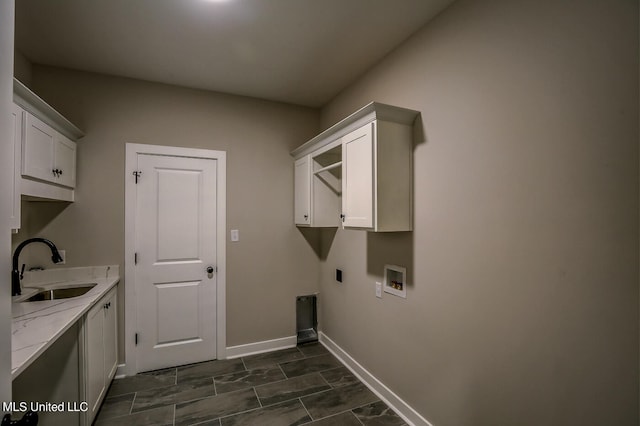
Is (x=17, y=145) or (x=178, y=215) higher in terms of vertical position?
(x=17, y=145)

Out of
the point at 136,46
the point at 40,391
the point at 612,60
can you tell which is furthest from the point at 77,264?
the point at 612,60

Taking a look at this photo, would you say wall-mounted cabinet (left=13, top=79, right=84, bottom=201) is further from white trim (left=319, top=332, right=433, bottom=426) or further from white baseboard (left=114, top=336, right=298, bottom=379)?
white trim (left=319, top=332, right=433, bottom=426)

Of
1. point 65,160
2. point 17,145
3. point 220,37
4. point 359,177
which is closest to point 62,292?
point 65,160

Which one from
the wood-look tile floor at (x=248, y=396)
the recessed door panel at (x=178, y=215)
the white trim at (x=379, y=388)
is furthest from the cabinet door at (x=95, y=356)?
the white trim at (x=379, y=388)

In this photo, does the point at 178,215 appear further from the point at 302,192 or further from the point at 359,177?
the point at 359,177

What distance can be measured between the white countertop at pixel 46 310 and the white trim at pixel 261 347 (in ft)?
4.30

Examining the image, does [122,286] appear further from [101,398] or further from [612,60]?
[612,60]

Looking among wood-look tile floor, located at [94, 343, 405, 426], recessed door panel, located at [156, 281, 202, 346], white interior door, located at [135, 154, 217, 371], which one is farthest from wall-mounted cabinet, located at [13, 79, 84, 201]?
wood-look tile floor, located at [94, 343, 405, 426]

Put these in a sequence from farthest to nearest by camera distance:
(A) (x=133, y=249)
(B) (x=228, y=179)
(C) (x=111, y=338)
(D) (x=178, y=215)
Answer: (B) (x=228, y=179) < (D) (x=178, y=215) < (A) (x=133, y=249) < (C) (x=111, y=338)

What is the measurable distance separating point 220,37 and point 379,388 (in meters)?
2.97

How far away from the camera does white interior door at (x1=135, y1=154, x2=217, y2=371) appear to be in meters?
2.96

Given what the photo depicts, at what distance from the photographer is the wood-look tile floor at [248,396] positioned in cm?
225

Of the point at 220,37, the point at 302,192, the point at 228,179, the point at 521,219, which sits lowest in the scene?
the point at 521,219

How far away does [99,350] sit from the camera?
2.21 m
